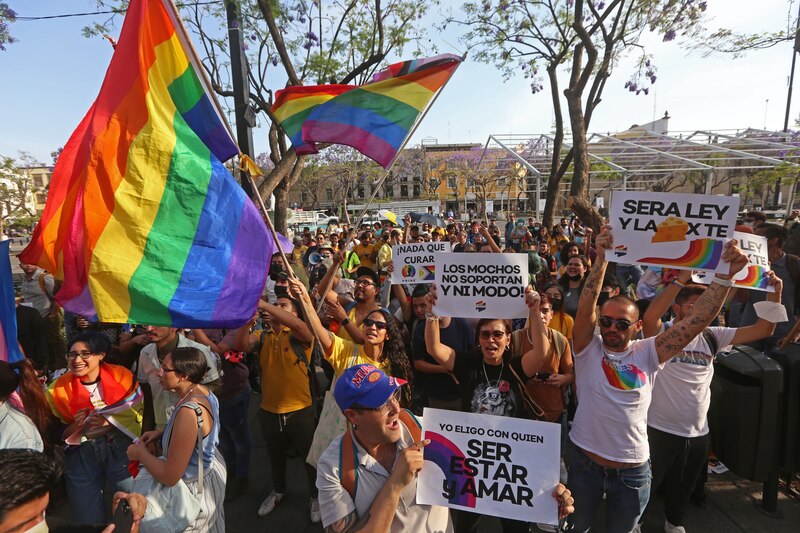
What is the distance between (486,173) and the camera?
1580 inches

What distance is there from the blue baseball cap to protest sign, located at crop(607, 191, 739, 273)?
5.49 ft

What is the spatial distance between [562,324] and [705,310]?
173 centimetres

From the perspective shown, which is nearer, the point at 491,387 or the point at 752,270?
the point at 491,387

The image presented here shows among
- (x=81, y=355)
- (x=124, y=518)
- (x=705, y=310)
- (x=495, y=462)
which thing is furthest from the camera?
(x=81, y=355)

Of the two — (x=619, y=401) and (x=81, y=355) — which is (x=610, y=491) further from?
(x=81, y=355)

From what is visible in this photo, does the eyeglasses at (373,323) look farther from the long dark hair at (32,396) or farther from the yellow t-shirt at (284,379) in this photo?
the long dark hair at (32,396)

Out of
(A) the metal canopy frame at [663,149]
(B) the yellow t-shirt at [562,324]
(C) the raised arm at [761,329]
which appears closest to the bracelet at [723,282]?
(C) the raised arm at [761,329]

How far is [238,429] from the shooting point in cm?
377

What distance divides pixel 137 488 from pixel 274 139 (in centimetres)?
1075

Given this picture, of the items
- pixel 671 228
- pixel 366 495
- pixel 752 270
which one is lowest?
pixel 366 495

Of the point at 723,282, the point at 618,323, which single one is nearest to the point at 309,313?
the point at 618,323

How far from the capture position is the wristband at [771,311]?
2529 millimetres

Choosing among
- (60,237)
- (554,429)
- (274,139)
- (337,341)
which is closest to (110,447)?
(60,237)

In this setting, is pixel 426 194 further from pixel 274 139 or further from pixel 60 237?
pixel 60 237
